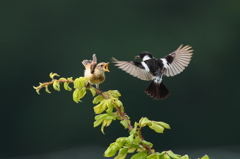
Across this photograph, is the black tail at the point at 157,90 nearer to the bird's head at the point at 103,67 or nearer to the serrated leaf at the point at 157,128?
the bird's head at the point at 103,67

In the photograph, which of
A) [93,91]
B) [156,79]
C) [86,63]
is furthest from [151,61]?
[93,91]

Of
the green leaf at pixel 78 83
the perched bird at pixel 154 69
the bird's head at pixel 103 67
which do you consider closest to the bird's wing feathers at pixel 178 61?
the perched bird at pixel 154 69

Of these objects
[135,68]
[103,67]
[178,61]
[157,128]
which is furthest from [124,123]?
[178,61]

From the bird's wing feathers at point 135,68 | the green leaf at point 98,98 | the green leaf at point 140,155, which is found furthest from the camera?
the bird's wing feathers at point 135,68

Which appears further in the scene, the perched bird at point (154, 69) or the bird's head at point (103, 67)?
the perched bird at point (154, 69)

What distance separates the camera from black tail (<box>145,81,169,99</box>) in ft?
2.94

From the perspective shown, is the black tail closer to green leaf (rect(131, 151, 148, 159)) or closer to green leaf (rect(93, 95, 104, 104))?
green leaf (rect(93, 95, 104, 104))

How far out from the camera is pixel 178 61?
1000mm

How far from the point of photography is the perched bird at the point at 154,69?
89 centimetres

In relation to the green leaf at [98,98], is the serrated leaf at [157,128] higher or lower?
lower

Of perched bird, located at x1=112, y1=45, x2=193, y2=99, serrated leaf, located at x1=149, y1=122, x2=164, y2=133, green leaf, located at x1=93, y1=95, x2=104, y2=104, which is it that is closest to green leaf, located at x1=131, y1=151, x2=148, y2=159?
serrated leaf, located at x1=149, y1=122, x2=164, y2=133

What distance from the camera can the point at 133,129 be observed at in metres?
0.55

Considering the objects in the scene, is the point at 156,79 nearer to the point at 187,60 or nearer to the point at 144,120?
the point at 187,60

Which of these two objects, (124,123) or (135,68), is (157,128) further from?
(135,68)
